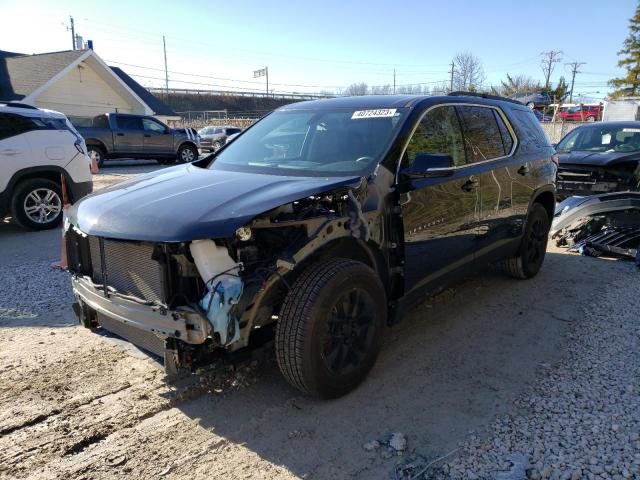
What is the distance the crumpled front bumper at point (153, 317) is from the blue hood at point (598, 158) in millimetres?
9118

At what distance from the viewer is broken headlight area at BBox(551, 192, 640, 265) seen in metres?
6.77

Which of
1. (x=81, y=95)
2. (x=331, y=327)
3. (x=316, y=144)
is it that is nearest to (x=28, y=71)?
(x=81, y=95)

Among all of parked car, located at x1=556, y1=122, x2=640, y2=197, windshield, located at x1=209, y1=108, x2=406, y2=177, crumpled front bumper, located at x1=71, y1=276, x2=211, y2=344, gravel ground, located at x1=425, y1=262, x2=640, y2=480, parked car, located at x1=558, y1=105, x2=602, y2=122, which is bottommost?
gravel ground, located at x1=425, y1=262, x2=640, y2=480

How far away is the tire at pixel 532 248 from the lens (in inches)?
217

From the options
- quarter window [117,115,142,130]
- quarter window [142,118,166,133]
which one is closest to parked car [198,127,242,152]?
quarter window [142,118,166,133]

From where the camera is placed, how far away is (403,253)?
3.60m

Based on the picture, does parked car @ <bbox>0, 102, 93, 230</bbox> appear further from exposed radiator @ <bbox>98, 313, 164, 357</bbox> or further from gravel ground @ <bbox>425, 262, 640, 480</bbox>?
gravel ground @ <bbox>425, 262, 640, 480</bbox>

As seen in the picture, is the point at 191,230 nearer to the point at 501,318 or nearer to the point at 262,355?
the point at 262,355

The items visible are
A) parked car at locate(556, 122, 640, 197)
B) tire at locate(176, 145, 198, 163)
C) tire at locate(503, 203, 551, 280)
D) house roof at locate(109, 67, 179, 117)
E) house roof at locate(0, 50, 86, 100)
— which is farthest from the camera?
house roof at locate(109, 67, 179, 117)

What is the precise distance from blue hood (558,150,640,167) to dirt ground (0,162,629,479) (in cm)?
602

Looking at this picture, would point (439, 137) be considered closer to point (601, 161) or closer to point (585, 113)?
point (601, 161)

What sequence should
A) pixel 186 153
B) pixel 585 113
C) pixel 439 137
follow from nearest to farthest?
pixel 439 137 → pixel 186 153 → pixel 585 113

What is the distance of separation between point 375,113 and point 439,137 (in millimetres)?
559

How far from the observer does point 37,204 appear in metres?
8.20
